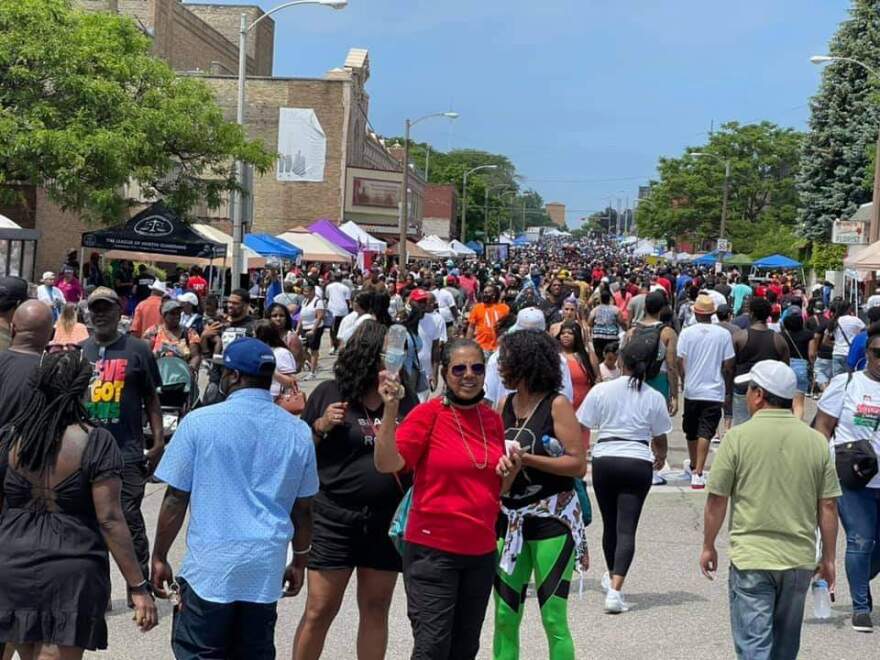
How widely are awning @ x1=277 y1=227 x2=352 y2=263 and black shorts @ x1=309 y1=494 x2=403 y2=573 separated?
30.5 m

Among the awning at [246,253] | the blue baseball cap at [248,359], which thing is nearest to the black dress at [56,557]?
the blue baseball cap at [248,359]

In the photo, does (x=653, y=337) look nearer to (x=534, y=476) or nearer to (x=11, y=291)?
(x=534, y=476)

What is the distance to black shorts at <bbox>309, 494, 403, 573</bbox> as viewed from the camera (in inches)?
223

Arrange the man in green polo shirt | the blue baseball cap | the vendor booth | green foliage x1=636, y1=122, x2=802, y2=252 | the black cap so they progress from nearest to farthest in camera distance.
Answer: the blue baseball cap
the man in green polo shirt
the black cap
the vendor booth
green foliage x1=636, y1=122, x2=802, y2=252

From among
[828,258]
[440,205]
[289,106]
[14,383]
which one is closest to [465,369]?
[14,383]

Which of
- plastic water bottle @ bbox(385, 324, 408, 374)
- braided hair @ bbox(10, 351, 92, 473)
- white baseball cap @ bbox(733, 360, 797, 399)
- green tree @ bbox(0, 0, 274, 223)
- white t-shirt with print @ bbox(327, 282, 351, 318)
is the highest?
green tree @ bbox(0, 0, 274, 223)

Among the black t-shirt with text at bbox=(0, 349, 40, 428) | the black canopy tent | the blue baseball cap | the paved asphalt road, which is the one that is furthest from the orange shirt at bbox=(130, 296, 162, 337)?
the blue baseball cap

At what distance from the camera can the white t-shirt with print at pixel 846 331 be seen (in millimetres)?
16719

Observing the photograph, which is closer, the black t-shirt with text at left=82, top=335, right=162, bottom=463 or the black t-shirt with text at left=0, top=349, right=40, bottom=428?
the black t-shirt with text at left=0, top=349, right=40, bottom=428

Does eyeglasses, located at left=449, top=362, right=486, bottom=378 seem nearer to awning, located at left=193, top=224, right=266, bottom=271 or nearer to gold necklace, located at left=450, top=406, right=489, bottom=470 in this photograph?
gold necklace, located at left=450, top=406, right=489, bottom=470

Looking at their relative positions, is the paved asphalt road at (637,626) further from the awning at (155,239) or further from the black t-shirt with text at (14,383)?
the awning at (155,239)

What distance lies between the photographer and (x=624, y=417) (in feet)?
25.7

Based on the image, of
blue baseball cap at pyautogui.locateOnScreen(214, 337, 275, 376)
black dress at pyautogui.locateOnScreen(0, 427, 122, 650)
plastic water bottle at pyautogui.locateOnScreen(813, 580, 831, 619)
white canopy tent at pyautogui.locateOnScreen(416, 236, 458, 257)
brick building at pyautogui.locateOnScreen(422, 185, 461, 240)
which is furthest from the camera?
brick building at pyautogui.locateOnScreen(422, 185, 461, 240)

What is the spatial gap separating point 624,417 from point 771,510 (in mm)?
2253
